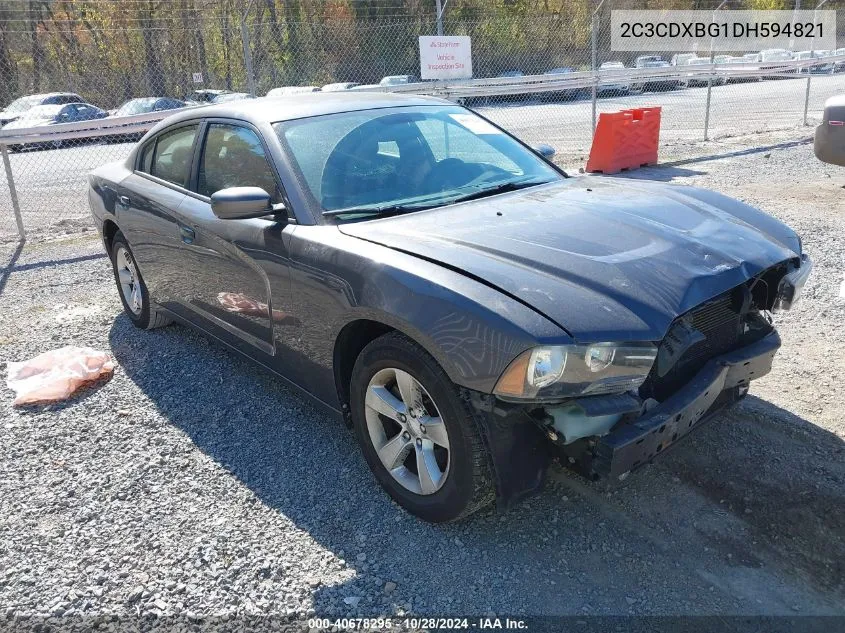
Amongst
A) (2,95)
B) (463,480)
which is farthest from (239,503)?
(2,95)

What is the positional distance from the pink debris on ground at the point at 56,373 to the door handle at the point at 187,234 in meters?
1.12

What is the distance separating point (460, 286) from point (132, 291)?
3.56 metres

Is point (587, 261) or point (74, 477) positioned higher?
point (587, 261)

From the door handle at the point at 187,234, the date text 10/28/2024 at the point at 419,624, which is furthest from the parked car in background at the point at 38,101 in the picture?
the date text 10/28/2024 at the point at 419,624

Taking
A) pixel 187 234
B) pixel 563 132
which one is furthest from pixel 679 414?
pixel 563 132

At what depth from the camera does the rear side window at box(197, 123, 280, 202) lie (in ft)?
11.7

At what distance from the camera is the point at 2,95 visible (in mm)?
23172

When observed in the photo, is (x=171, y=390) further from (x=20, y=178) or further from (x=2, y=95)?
(x=2, y=95)

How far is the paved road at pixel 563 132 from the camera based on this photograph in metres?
11.2

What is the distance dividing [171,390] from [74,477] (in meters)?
0.94

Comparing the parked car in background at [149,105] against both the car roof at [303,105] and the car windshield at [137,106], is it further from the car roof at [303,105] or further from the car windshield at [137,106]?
the car roof at [303,105]

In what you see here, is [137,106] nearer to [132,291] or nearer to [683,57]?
[132,291]

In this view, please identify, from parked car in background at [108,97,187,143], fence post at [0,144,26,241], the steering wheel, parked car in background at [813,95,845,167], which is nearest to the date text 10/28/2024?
the steering wheel

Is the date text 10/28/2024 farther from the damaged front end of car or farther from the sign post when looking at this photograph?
the sign post
